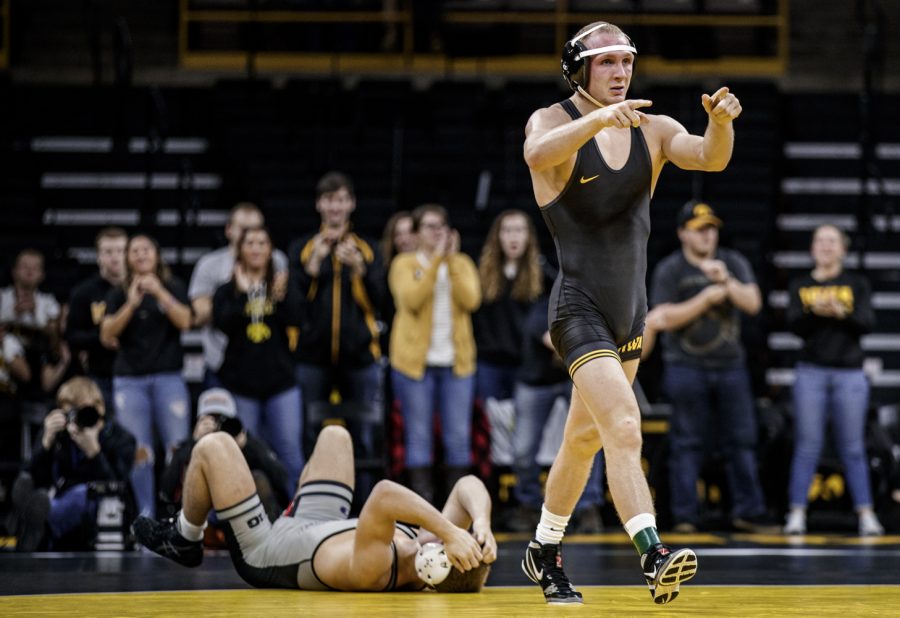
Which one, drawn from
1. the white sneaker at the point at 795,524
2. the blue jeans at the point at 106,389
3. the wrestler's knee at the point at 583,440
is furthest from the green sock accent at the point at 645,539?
the blue jeans at the point at 106,389

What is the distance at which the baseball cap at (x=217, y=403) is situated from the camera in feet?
28.2

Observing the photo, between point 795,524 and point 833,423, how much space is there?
736mm

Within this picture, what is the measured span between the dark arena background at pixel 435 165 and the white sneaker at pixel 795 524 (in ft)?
0.59

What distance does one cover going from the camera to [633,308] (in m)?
5.36

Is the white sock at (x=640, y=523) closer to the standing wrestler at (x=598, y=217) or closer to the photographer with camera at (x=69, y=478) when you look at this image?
the standing wrestler at (x=598, y=217)

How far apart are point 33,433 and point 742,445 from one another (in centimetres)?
495

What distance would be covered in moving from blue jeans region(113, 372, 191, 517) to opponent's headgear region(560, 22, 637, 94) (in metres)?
4.57

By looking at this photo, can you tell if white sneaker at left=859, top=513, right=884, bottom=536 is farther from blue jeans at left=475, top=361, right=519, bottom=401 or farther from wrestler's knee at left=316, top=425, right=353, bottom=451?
wrestler's knee at left=316, top=425, right=353, bottom=451

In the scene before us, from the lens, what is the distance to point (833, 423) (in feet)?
32.1

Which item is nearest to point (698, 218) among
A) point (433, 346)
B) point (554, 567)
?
point (433, 346)

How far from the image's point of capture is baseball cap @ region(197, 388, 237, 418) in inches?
339

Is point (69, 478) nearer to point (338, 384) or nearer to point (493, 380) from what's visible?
point (338, 384)

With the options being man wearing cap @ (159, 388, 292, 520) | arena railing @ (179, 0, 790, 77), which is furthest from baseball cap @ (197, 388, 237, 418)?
arena railing @ (179, 0, 790, 77)

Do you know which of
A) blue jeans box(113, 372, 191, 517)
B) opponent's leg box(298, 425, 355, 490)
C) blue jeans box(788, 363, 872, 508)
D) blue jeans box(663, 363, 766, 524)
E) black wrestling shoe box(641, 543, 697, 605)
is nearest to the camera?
black wrestling shoe box(641, 543, 697, 605)
